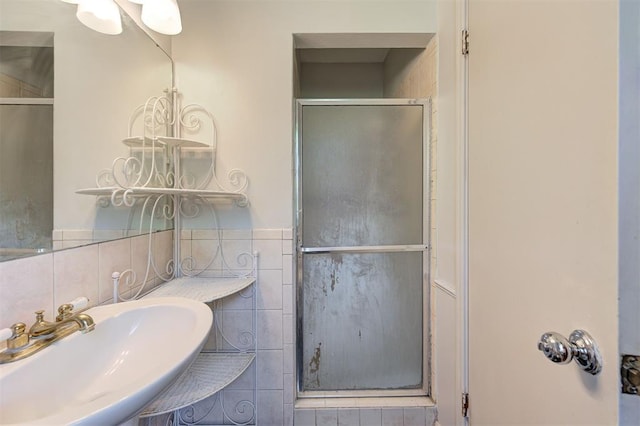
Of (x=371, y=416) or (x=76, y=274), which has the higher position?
(x=76, y=274)

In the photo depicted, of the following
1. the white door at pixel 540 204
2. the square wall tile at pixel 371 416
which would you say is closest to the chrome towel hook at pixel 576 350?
the white door at pixel 540 204

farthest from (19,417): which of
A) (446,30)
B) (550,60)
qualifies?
(446,30)

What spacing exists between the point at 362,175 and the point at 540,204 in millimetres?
962

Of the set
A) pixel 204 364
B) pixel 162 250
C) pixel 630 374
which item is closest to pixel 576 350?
pixel 630 374

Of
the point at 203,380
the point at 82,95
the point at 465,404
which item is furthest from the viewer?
the point at 203,380

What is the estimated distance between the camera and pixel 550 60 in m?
0.71

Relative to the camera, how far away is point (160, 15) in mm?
1175

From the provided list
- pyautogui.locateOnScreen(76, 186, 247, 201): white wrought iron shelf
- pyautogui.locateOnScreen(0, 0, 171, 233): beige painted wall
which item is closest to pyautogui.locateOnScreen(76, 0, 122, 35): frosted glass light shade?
pyautogui.locateOnScreen(0, 0, 171, 233): beige painted wall

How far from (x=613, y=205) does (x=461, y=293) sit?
694mm

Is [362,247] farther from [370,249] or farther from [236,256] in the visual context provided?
[236,256]

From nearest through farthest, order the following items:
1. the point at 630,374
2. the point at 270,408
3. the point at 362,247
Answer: the point at 630,374 < the point at 270,408 < the point at 362,247

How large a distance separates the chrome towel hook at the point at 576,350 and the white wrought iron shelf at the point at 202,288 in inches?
44.5

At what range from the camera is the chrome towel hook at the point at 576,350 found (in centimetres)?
58

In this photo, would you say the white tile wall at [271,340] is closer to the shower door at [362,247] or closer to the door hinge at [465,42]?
the shower door at [362,247]
